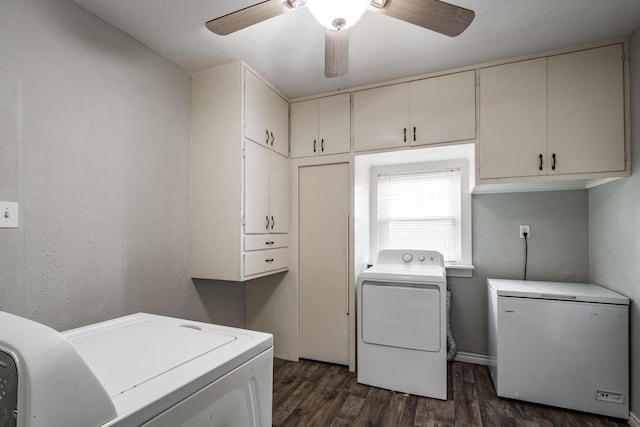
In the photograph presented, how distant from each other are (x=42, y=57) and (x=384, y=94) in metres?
2.20

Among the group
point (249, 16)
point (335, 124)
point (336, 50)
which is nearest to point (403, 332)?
point (335, 124)

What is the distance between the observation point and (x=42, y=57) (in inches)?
59.6

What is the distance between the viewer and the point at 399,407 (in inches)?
82.5

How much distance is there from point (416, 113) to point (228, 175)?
5.10 ft

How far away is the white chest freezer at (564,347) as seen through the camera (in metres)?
1.93

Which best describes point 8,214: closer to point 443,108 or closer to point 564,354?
point 443,108

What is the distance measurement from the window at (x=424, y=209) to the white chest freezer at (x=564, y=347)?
2.51 feet

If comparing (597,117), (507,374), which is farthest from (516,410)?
(597,117)

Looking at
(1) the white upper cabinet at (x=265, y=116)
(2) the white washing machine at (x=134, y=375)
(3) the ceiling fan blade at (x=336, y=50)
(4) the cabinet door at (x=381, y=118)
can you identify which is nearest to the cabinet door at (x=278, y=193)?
(1) the white upper cabinet at (x=265, y=116)

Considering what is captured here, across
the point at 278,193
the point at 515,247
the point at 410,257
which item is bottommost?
the point at 410,257

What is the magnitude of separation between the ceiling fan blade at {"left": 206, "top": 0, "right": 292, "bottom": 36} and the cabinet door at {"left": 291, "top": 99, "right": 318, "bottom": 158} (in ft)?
4.61

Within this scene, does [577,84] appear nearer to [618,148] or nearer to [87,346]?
[618,148]

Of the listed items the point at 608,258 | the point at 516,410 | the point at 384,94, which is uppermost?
the point at 384,94

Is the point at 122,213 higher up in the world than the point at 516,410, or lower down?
higher up
